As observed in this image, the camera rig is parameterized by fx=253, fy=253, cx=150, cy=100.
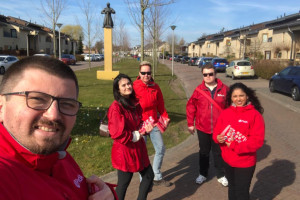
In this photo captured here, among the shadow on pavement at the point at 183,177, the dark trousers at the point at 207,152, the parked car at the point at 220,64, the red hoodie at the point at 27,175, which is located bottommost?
the shadow on pavement at the point at 183,177

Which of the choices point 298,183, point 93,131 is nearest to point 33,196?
point 298,183

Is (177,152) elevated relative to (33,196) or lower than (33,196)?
lower

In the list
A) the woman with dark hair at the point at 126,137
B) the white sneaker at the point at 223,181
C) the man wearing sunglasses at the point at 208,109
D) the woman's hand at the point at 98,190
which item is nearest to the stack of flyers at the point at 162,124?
the man wearing sunglasses at the point at 208,109

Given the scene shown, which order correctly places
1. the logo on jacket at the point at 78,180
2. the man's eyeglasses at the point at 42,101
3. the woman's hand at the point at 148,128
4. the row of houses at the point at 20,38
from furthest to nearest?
1. the row of houses at the point at 20,38
2. the woman's hand at the point at 148,128
3. the logo on jacket at the point at 78,180
4. the man's eyeglasses at the point at 42,101

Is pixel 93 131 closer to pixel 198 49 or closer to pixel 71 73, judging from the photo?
pixel 71 73

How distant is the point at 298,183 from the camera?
4125 millimetres

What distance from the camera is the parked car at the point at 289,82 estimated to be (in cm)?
1133

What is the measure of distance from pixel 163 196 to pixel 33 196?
3126mm

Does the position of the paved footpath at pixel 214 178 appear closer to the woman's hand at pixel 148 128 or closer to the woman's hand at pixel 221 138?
→ the woman's hand at pixel 221 138

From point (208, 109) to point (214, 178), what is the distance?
1.31m

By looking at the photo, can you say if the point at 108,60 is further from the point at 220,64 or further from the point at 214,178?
the point at 214,178

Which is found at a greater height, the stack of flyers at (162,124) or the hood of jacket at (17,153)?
the hood of jacket at (17,153)

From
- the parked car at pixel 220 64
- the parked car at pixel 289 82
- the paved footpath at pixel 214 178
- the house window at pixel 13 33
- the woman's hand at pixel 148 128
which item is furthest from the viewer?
the house window at pixel 13 33

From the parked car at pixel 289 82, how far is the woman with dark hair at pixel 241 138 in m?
9.64
